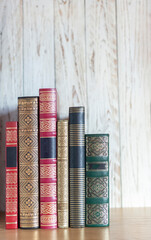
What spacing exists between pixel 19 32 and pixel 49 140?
0.47 metres

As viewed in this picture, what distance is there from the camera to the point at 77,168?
3.03ft

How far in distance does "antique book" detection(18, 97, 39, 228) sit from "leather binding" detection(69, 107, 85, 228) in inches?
3.9

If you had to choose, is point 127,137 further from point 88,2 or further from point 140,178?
point 88,2

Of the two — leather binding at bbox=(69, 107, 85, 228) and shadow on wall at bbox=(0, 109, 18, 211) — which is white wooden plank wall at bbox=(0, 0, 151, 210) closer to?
shadow on wall at bbox=(0, 109, 18, 211)

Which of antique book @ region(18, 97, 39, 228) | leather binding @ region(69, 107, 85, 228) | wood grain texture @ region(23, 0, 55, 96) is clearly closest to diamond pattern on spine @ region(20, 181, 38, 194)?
antique book @ region(18, 97, 39, 228)

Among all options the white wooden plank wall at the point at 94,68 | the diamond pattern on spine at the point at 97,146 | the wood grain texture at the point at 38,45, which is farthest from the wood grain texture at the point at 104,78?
the diamond pattern on spine at the point at 97,146

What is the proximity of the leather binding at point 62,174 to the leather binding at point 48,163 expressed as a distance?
1 cm

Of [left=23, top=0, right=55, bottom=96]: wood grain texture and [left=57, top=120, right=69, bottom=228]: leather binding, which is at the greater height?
[left=23, top=0, right=55, bottom=96]: wood grain texture

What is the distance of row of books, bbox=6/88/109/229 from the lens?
3.02ft

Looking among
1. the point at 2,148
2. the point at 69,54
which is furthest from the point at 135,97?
the point at 2,148

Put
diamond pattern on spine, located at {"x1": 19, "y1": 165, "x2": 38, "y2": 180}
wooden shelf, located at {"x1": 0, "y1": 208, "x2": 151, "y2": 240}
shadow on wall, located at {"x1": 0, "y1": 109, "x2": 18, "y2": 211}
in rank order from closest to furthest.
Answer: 1. wooden shelf, located at {"x1": 0, "y1": 208, "x2": 151, "y2": 240}
2. diamond pattern on spine, located at {"x1": 19, "y1": 165, "x2": 38, "y2": 180}
3. shadow on wall, located at {"x1": 0, "y1": 109, "x2": 18, "y2": 211}

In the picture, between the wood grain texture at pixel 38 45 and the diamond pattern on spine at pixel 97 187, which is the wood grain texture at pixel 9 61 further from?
the diamond pattern on spine at pixel 97 187

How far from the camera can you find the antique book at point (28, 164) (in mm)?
920

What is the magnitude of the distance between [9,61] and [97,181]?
1.80 feet
